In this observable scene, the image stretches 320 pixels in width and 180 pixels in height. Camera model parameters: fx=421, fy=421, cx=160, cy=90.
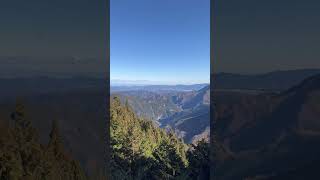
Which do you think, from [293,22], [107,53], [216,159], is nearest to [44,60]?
[107,53]

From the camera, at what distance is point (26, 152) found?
21.6ft

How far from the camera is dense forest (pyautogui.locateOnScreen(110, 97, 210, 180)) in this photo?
17047 millimetres

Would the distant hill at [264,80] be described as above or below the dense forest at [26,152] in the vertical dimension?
above

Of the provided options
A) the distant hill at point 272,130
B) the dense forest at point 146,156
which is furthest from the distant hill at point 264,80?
the dense forest at point 146,156

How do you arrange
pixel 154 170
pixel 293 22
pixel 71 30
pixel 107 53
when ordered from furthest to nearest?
pixel 154 170 < pixel 107 53 < pixel 71 30 < pixel 293 22

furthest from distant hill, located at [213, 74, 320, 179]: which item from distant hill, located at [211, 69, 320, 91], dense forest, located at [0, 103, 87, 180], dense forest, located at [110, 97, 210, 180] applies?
dense forest, located at [110, 97, 210, 180]

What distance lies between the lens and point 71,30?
23.7 feet

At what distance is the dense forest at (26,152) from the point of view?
20.7ft

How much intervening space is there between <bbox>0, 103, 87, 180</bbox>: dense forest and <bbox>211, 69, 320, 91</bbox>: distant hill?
9.76 feet

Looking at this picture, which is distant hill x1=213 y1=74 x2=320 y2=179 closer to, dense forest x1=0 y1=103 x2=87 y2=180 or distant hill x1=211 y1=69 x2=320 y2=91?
distant hill x1=211 y1=69 x2=320 y2=91

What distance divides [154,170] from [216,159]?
1114cm

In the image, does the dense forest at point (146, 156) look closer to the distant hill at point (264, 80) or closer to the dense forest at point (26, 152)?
the distant hill at point (264, 80)

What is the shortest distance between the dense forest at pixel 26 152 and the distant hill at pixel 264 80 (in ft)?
9.76

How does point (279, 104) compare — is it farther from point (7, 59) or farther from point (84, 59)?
point (7, 59)
